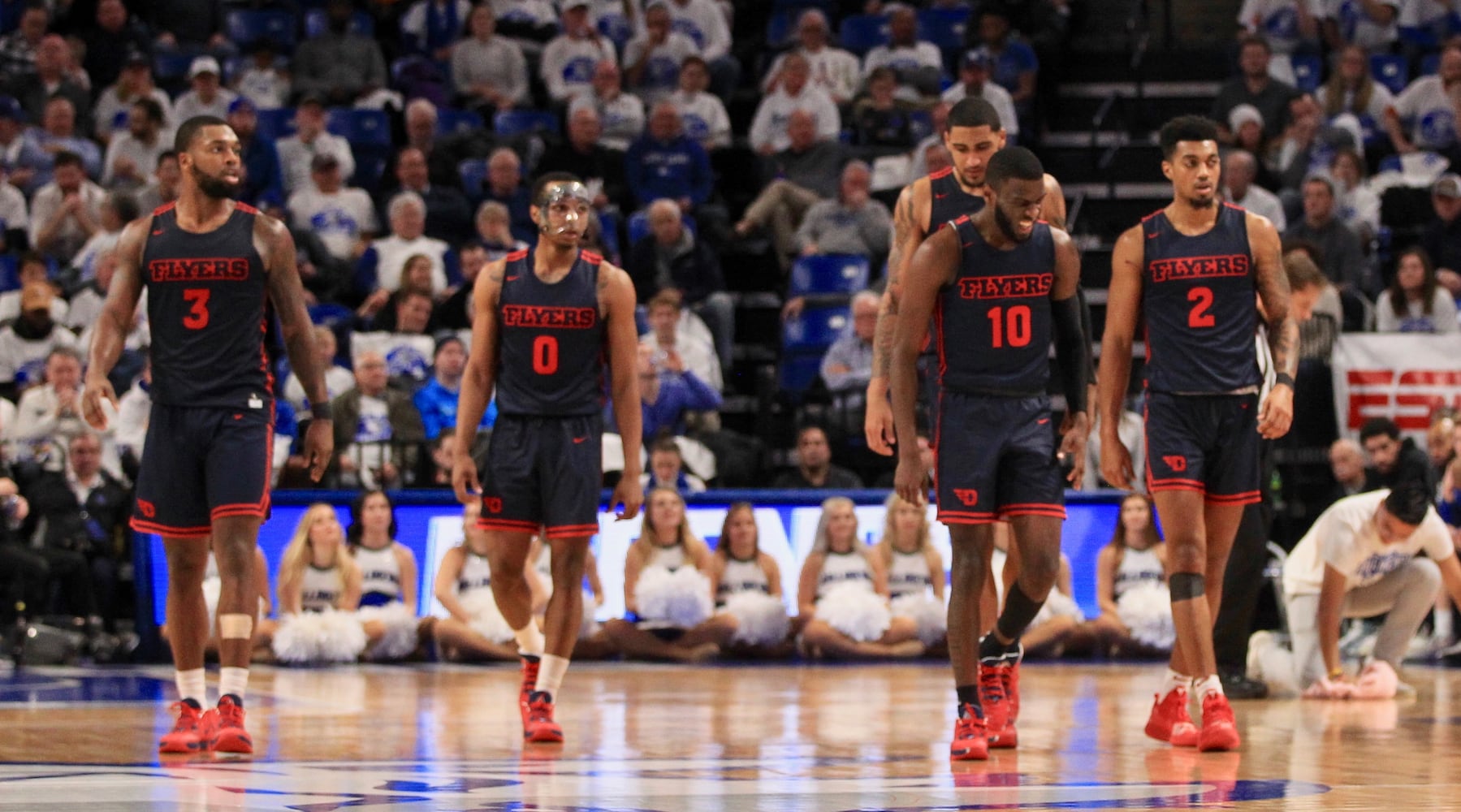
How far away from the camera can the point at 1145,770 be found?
19.8 ft

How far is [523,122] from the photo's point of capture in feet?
56.1

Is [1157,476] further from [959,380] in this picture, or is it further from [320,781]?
[320,781]

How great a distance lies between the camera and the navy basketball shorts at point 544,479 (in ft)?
24.1

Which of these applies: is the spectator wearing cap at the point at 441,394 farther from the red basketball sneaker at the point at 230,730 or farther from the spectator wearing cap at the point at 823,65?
the red basketball sneaker at the point at 230,730

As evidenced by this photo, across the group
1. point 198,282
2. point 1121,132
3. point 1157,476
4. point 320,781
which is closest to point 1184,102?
point 1121,132

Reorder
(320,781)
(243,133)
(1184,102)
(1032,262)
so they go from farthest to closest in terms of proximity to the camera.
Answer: (1184,102)
(243,133)
(1032,262)
(320,781)

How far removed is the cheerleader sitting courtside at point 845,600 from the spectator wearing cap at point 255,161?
6186mm

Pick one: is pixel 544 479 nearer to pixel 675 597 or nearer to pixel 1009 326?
pixel 1009 326

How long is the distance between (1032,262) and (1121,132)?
413 inches

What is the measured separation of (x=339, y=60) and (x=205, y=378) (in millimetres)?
11410

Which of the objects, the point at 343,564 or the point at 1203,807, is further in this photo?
the point at 343,564

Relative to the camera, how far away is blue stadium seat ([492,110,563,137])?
17031 mm

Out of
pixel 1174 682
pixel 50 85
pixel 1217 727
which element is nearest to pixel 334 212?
pixel 50 85

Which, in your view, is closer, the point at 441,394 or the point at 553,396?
the point at 553,396
